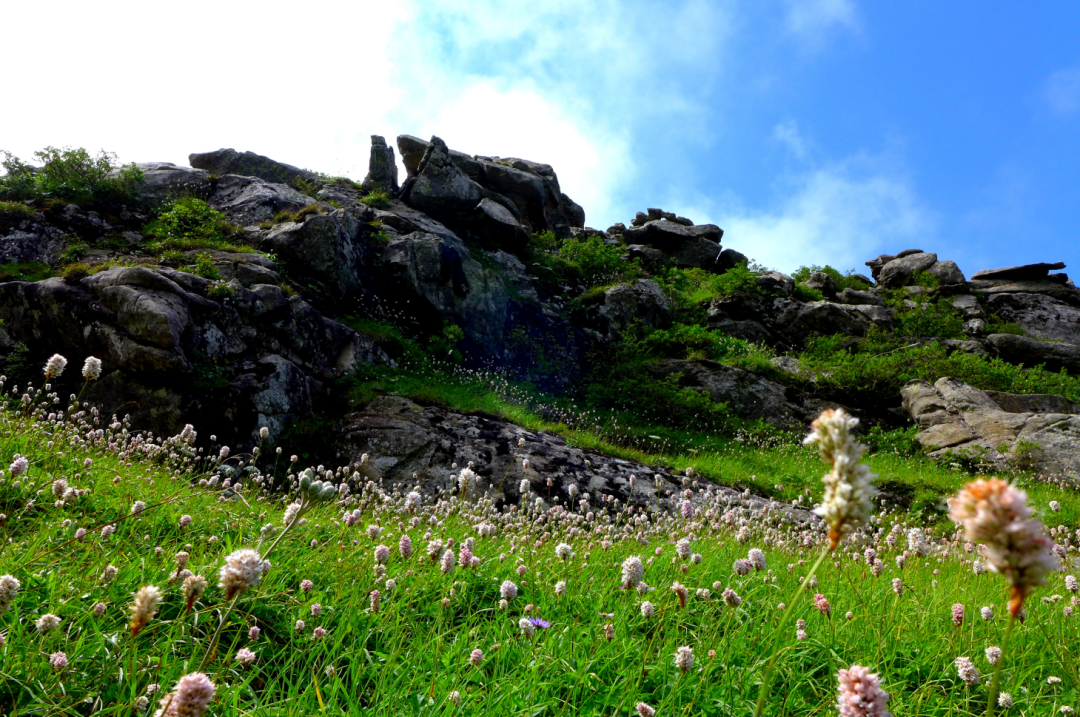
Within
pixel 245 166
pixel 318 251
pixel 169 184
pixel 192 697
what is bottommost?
pixel 192 697

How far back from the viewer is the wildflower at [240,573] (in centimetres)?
142

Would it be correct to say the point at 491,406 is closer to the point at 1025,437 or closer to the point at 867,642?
the point at 867,642

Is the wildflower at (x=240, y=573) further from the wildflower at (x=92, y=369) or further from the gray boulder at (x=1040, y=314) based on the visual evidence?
the gray boulder at (x=1040, y=314)

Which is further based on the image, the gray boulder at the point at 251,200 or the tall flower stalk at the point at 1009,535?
the gray boulder at the point at 251,200

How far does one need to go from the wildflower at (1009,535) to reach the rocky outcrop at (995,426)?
16684mm

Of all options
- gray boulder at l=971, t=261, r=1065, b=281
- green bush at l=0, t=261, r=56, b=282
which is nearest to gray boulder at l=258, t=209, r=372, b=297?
green bush at l=0, t=261, r=56, b=282

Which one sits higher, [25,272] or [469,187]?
[469,187]

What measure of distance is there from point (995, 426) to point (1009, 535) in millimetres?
18303

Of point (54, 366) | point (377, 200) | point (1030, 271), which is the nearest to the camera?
point (54, 366)

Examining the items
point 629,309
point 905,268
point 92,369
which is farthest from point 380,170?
point 905,268

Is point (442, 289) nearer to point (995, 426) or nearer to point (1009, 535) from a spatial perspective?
point (995, 426)

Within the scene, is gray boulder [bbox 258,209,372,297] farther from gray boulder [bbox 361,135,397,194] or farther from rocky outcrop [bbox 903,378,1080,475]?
rocky outcrop [bbox 903,378,1080,475]

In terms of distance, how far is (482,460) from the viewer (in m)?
9.98

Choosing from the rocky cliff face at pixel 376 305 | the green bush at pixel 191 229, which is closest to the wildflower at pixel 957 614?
the rocky cliff face at pixel 376 305
